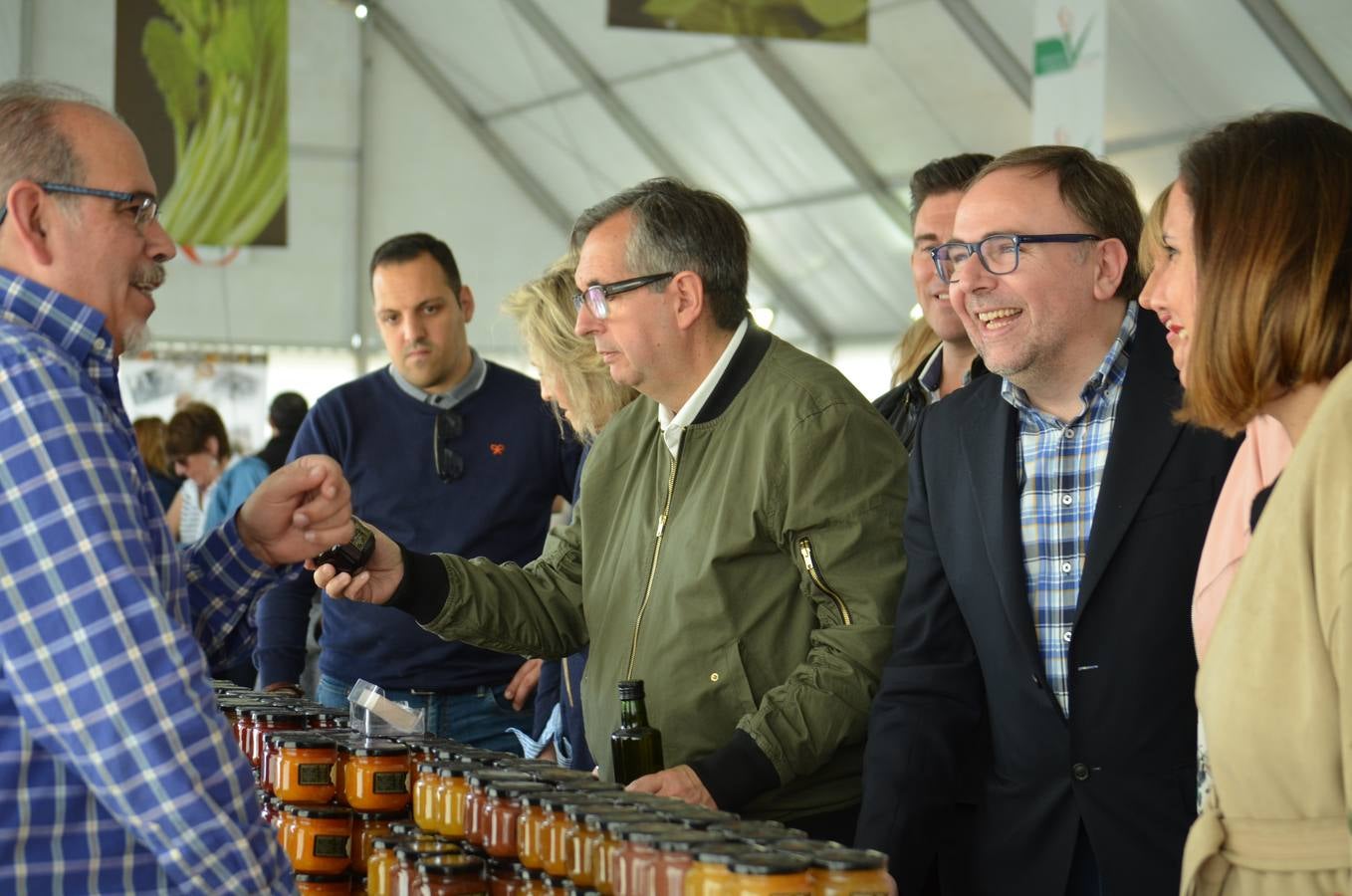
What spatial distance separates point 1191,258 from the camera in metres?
2.01

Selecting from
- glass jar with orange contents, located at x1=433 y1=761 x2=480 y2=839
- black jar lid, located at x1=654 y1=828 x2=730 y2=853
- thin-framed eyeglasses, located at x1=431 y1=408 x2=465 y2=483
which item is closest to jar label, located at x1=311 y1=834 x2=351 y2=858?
glass jar with orange contents, located at x1=433 y1=761 x2=480 y2=839

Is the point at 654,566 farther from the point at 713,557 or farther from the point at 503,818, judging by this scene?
the point at 503,818

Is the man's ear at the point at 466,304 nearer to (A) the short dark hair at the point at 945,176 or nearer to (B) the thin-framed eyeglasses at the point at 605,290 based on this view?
(A) the short dark hair at the point at 945,176

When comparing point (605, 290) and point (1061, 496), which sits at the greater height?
point (605, 290)

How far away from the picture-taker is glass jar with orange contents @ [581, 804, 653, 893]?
1.67 metres

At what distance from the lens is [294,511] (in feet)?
7.88

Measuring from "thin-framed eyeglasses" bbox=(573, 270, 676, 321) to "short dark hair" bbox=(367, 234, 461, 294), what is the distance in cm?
151

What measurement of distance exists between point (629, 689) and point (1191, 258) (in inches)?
39.7

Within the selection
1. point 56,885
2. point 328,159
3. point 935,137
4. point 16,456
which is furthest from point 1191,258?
point 328,159

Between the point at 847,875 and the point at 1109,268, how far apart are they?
1.33 m

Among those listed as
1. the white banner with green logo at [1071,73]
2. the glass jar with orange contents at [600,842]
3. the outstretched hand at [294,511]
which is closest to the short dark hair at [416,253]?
the outstretched hand at [294,511]

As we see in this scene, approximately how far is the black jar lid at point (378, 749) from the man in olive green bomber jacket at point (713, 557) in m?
0.36

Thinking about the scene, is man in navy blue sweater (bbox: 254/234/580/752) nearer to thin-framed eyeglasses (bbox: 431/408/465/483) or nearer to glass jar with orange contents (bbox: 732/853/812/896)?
thin-framed eyeglasses (bbox: 431/408/465/483)

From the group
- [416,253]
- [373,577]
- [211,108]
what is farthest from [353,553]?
[211,108]
